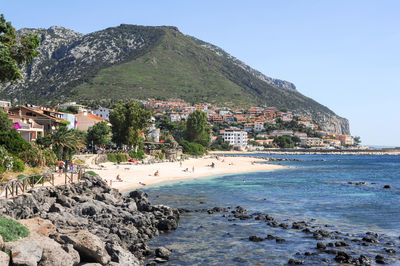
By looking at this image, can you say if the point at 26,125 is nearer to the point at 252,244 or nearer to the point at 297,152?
the point at 252,244

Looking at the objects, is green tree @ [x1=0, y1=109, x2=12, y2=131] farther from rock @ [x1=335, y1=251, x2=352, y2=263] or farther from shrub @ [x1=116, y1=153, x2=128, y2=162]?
rock @ [x1=335, y1=251, x2=352, y2=263]

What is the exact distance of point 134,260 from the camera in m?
16.9

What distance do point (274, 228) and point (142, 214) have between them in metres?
9.26

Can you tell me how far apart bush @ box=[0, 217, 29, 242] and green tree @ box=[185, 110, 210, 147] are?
11717 cm

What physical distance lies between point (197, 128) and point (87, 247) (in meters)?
118

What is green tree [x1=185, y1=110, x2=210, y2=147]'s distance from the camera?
13238cm

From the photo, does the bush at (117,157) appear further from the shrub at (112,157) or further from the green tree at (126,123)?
the green tree at (126,123)

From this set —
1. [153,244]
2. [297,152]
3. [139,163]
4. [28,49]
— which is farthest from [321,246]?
[297,152]

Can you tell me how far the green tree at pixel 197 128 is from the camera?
132375mm

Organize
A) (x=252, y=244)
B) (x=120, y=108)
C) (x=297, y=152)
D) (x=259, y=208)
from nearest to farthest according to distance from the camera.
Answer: (x=252, y=244) < (x=259, y=208) < (x=120, y=108) < (x=297, y=152)

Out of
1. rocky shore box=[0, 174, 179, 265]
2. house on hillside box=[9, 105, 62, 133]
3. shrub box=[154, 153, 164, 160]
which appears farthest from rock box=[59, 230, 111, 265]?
shrub box=[154, 153, 164, 160]

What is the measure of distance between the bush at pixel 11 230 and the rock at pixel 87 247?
144cm

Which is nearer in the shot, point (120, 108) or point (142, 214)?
point (142, 214)

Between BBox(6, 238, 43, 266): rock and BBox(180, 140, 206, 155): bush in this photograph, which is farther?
BBox(180, 140, 206, 155): bush
